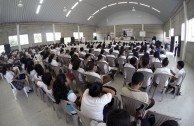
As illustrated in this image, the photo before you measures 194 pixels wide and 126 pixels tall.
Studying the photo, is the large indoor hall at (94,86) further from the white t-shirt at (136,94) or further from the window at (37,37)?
the window at (37,37)

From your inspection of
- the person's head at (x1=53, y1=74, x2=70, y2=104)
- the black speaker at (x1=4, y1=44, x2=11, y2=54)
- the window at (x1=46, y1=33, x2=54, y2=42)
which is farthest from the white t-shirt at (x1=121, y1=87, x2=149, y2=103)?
the window at (x1=46, y1=33, x2=54, y2=42)

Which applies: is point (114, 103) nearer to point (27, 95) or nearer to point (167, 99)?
point (167, 99)

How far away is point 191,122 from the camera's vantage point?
358 centimetres

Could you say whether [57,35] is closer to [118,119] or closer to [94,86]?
[94,86]

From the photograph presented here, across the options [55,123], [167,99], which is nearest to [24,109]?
[55,123]

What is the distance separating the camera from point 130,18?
29766mm

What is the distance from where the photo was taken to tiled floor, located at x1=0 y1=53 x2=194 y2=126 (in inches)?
154

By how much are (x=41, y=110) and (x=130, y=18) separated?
28.3 m

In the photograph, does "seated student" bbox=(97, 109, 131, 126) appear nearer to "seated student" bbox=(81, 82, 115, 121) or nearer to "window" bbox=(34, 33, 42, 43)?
"seated student" bbox=(81, 82, 115, 121)

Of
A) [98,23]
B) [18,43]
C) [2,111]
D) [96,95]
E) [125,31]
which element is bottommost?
[2,111]

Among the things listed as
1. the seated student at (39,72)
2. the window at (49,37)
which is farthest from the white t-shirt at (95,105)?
the window at (49,37)

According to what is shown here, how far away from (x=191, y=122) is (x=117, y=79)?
3755 millimetres

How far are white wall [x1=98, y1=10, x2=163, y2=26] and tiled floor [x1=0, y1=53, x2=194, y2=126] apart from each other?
2482 cm

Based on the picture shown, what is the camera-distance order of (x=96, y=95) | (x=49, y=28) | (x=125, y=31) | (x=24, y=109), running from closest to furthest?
(x=96, y=95), (x=24, y=109), (x=49, y=28), (x=125, y=31)
